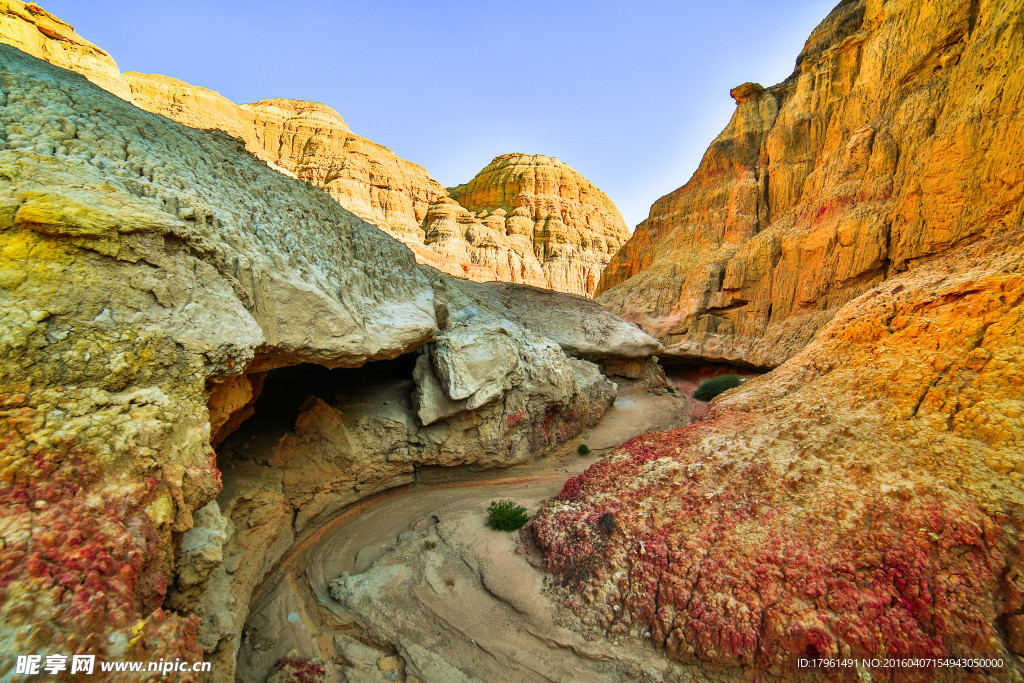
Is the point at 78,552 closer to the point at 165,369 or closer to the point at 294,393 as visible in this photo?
the point at 165,369

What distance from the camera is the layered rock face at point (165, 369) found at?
273cm

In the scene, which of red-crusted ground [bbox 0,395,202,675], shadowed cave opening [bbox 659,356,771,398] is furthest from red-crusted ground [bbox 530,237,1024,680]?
shadowed cave opening [bbox 659,356,771,398]

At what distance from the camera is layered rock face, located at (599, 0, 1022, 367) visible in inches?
459

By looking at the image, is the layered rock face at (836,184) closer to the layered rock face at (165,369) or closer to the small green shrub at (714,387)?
the small green shrub at (714,387)

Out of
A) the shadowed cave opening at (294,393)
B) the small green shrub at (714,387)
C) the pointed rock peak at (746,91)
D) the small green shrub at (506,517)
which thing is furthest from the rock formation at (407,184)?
the pointed rock peak at (746,91)

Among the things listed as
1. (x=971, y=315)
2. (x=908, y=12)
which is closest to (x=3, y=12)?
(x=971, y=315)

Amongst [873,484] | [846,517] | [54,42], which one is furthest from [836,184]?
[54,42]

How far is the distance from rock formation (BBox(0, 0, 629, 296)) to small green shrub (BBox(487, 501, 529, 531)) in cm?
2068

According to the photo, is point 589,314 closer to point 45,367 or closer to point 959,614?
point 959,614

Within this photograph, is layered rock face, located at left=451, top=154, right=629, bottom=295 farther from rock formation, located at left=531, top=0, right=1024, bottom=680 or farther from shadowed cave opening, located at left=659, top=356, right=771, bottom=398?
rock formation, located at left=531, top=0, right=1024, bottom=680

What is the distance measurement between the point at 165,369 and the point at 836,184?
22.8 m

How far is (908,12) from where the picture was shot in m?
15.5

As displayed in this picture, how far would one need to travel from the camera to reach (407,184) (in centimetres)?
4138

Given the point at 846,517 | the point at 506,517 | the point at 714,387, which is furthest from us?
the point at 714,387
